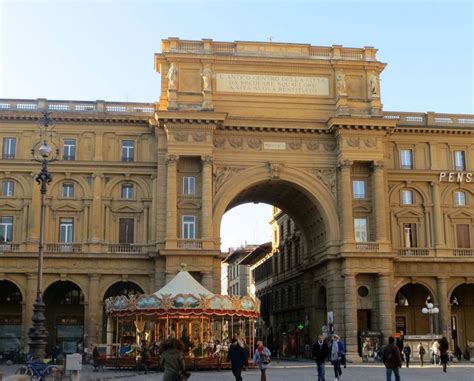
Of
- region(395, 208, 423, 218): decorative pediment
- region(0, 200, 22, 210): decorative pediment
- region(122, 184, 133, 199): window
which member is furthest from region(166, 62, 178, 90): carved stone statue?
region(395, 208, 423, 218): decorative pediment

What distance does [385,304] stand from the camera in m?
51.6

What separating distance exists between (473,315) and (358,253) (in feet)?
47.7

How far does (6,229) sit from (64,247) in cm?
444

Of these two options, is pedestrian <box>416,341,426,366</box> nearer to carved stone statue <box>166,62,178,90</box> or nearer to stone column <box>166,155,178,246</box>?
stone column <box>166,155,178,246</box>

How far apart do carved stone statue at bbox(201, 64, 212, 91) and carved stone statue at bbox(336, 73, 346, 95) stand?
9.55 meters

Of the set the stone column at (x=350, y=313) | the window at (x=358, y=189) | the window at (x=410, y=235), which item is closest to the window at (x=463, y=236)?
the window at (x=410, y=235)

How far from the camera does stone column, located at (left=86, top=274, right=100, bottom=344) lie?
51219mm

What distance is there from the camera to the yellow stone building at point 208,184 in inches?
2042

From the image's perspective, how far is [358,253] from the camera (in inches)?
2040

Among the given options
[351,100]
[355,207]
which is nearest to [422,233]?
[355,207]

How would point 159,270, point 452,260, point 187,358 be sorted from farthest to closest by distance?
point 452,260 < point 159,270 < point 187,358

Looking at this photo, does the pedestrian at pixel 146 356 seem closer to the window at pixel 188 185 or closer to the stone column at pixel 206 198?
the stone column at pixel 206 198

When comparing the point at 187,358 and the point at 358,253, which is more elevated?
Result: the point at 358,253

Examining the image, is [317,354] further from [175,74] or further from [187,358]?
[175,74]
